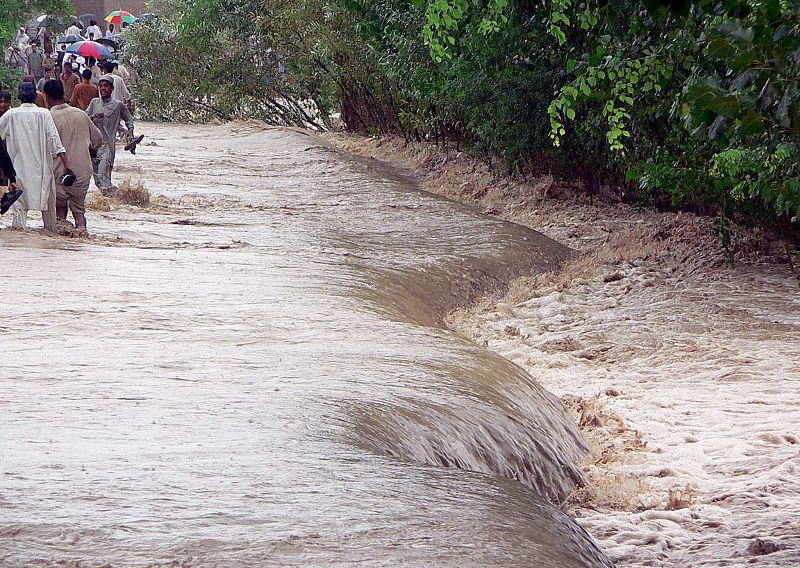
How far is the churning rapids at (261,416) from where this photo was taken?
12.7ft

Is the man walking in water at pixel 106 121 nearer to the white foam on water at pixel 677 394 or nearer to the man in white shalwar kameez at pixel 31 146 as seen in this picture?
the man in white shalwar kameez at pixel 31 146

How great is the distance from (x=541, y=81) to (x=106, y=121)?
5552mm

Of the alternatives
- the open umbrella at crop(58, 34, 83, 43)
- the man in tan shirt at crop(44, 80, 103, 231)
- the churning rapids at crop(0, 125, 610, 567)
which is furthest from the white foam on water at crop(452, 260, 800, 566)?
the open umbrella at crop(58, 34, 83, 43)

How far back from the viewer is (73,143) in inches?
436

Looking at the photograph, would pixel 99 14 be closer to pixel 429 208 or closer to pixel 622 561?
pixel 429 208

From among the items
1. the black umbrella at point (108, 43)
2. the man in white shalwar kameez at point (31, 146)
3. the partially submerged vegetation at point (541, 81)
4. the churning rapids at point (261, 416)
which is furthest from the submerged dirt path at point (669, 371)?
the black umbrella at point (108, 43)

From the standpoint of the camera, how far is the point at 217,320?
743cm

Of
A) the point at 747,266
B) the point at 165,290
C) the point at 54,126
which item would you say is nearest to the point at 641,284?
the point at 747,266

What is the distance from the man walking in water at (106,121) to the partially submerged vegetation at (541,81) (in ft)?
13.2

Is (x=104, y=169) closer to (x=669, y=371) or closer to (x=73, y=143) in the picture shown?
(x=73, y=143)

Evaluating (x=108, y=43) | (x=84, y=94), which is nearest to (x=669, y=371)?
(x=84, y=94)

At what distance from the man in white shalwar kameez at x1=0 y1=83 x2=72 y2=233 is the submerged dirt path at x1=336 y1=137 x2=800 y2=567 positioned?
4.11 m

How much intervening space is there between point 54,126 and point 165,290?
307 centimetres

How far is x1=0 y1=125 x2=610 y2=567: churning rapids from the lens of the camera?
387cm
